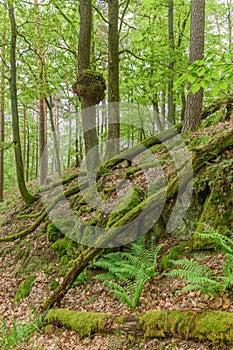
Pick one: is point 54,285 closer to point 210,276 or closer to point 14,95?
point 210,276

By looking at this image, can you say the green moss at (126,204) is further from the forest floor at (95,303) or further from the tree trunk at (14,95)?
the tree trunk at (14,95)

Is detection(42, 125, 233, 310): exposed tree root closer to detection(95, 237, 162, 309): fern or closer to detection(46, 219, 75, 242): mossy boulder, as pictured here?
detection(95, 237, 162, 309): fern

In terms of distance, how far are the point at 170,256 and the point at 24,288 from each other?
3615mm

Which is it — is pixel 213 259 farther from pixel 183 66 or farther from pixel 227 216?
pixel 183 66

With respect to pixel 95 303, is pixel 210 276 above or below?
above

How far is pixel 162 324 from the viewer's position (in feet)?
11.1

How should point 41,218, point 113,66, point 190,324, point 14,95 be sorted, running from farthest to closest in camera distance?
point 14,95, point 113,66, point 41,218, point 190,324

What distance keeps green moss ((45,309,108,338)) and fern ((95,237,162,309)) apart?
468 mm

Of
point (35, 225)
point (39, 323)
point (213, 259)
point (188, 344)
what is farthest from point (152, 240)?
point (35, 225)

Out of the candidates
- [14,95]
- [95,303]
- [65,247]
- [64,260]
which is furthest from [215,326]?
[14,95]

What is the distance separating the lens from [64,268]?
6.22 m

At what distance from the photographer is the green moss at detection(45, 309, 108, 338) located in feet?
13.2

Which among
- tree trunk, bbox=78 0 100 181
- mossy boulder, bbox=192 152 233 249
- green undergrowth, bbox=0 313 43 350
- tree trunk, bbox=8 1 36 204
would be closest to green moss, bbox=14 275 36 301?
green undergrowth, bbox=0 313 43 350

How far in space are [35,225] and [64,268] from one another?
2585 millimetres
